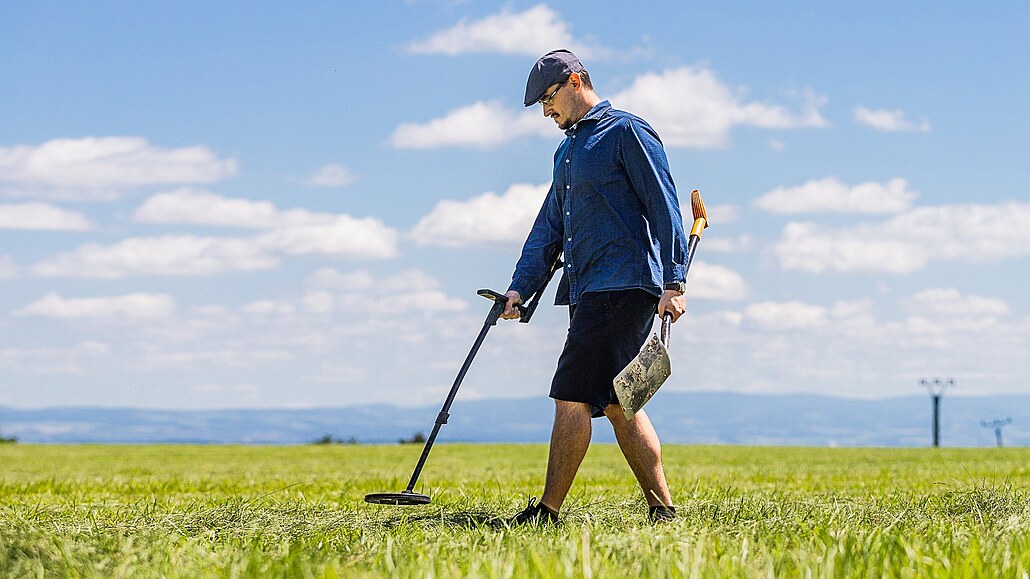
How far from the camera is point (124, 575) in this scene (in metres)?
3.28

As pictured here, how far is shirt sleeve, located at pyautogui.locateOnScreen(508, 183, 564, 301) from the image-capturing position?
5.66 m

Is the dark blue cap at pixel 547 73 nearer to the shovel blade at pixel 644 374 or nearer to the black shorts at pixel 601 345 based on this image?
the black shorts at pixel 601 345

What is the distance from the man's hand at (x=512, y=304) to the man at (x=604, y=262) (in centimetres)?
24

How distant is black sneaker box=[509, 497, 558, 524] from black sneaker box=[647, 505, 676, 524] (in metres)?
0.46

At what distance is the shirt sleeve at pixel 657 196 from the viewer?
17.0ft

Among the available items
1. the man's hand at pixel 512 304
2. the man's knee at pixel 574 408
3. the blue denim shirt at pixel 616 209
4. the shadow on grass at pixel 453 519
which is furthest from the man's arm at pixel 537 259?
the shadow on grass at pixel 453 519

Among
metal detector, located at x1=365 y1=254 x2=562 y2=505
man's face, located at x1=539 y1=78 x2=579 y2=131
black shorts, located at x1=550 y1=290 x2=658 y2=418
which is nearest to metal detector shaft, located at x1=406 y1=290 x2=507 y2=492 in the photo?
metal detector, located at x1=365 y1=254 x2=562 y2=505

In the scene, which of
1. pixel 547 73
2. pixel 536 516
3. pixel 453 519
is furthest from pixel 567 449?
pixel 547 73

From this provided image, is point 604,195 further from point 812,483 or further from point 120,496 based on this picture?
point 812,483

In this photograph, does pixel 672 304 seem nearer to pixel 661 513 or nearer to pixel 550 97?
pixel 661 513

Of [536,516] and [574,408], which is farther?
[574,408]

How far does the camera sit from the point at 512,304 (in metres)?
5.63

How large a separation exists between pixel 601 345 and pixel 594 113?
118 centimetres

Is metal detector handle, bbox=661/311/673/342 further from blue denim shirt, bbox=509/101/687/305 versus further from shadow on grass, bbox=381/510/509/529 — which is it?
shadow on grass, bbox=381/510/509/529
